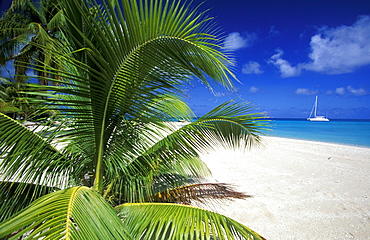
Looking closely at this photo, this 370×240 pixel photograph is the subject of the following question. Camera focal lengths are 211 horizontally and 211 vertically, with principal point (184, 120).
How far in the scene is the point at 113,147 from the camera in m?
2.50

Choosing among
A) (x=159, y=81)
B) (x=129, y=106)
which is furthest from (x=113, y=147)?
(x=159, y=81)

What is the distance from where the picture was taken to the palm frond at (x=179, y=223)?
5.01 ft

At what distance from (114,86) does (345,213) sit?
14.8ft

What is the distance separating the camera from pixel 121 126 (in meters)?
2.46

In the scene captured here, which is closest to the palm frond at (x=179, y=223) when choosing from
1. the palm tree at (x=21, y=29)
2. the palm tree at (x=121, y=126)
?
the palm tree at (x=121, y=126)

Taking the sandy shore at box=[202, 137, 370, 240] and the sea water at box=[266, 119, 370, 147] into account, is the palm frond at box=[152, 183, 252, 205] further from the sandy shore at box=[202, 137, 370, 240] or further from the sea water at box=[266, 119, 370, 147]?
the sea water at box=[266, 119, 370, 147]

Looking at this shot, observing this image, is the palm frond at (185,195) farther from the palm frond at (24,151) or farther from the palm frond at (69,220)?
the palm frond at (69,220)

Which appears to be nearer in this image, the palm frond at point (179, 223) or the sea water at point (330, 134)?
the palm frond at point (179, 223)

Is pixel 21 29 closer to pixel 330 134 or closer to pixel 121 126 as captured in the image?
pixel 121 126

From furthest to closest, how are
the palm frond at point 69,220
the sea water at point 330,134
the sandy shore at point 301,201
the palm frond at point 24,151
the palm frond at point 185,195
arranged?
the sea water at point 330,134 < the sandy shore at point 301,201 < the palm frond at point 185,195 < the palm frond at point 24,151 < the palm frond at point 69,220

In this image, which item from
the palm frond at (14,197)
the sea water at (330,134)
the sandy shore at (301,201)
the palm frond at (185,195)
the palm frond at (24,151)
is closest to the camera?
the palm frond at (24,151)

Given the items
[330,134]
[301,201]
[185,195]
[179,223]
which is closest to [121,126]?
[179,223]

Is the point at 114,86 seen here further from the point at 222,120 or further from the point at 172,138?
the point at 222,120

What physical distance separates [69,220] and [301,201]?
4591 millimetres
